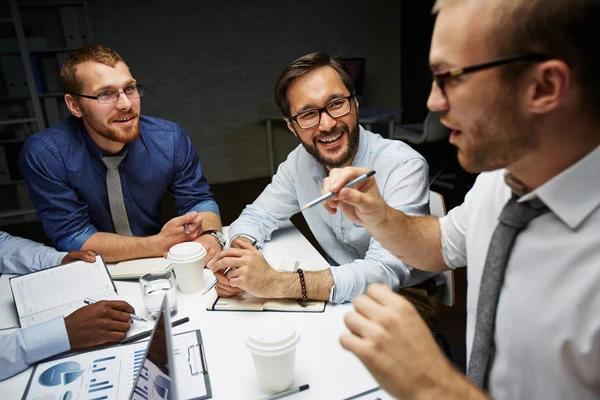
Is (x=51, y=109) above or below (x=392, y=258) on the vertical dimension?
above

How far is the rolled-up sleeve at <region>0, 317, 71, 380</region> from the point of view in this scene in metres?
1.00

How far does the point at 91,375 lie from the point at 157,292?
283 mm

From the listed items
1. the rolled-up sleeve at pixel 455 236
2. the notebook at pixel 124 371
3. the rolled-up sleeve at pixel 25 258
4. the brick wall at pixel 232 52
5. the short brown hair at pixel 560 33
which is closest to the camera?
the short brown hair at pixel 560 33

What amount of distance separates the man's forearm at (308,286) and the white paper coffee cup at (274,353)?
0.32 metres

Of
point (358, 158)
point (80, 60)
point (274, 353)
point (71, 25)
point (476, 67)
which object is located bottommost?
point (274, 353)

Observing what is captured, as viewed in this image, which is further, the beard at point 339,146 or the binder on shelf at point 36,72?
the binder on shelf at point 36,72

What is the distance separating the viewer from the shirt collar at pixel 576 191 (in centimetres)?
71

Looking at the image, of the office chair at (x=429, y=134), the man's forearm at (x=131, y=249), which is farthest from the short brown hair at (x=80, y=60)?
the office chair at (x=429, y=134)

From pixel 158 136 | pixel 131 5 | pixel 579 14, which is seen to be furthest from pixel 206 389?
pixel 131 5

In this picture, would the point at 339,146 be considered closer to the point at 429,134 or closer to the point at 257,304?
the point at 257,304

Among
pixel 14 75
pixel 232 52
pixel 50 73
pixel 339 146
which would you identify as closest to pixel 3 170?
pixel 14 75

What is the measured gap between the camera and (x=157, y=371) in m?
0.75

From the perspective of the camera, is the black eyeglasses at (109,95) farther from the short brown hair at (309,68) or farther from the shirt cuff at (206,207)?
the short brown hair at (309,68)

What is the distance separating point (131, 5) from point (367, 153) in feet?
14.1
